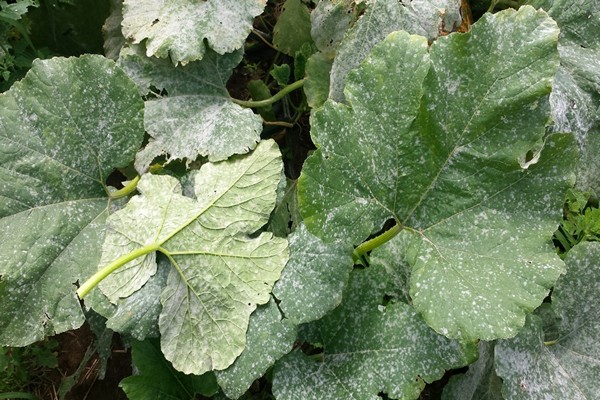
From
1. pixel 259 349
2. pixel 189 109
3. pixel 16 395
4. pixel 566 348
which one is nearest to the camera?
pixel 259 349

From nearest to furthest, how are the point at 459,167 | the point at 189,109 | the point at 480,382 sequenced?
1. the point at 459,167
2. the point at 480,382
3. the point at 189,109

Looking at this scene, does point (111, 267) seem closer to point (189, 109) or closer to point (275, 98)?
point (189, 109)

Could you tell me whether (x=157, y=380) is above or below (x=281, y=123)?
below

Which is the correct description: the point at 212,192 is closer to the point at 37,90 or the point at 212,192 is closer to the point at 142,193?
the point at 142,193

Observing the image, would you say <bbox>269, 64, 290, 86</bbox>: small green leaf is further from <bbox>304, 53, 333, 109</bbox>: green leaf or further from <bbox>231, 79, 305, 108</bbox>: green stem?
<bbox>304, 53, 333, 109</bbox>: green leaf

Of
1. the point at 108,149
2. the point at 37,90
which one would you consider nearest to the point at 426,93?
the point at 108,149

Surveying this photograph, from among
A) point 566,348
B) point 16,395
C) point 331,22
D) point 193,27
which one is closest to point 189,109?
point 193,27

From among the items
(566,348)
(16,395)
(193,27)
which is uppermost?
(193,27)
